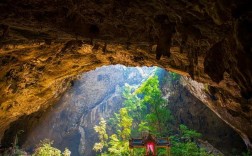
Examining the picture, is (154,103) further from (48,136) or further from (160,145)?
(48,136)

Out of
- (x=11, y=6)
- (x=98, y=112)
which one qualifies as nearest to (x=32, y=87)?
(x=11, y=6)

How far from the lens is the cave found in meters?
5.08

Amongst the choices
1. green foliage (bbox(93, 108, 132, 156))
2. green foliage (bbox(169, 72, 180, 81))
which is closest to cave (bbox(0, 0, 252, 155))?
green foliage (bbox(169, 72, 180, 81))

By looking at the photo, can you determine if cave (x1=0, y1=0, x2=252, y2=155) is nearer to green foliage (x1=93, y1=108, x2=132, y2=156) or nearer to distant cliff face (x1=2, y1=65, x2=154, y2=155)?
green foliage (x1=93, y1=108, x2=132, y2=156)

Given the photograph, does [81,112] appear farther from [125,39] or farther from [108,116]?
[125,39]

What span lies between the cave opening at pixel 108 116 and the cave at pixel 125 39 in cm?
590

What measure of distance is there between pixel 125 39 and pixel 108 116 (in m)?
24.1

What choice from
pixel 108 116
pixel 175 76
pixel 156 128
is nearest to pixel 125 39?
pixel 156 128

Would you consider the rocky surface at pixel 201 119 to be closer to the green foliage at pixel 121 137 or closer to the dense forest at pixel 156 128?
the dense forest at pixel 156 128

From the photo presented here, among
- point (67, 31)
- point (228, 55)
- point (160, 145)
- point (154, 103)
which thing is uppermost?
point (67, 31)

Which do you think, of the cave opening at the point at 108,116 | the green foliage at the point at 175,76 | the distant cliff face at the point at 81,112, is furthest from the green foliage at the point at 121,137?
the green foliage at the point at 175,76

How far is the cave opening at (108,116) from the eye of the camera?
19.3m

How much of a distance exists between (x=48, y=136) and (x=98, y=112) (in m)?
7.62

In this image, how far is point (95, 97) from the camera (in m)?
32.1
